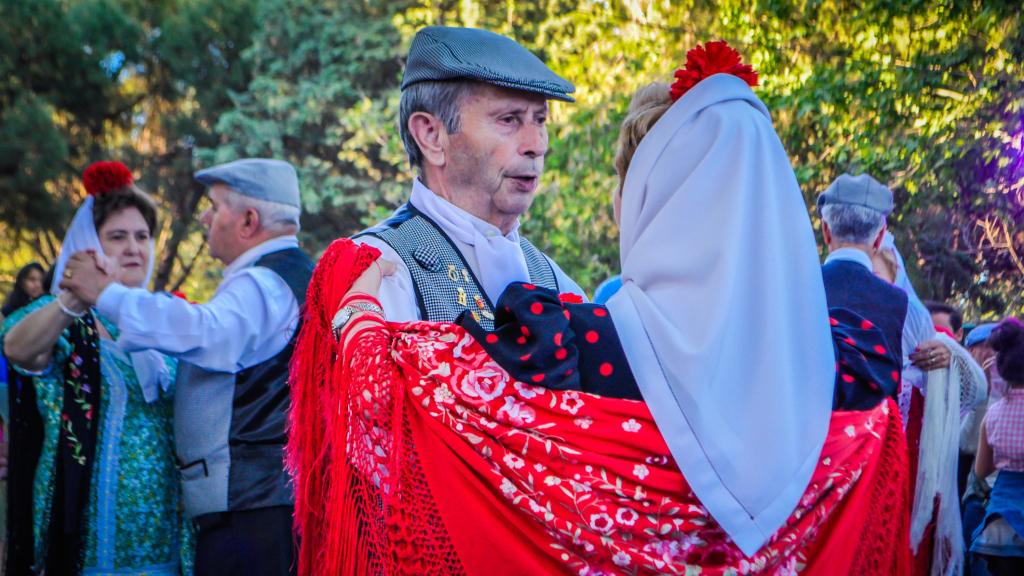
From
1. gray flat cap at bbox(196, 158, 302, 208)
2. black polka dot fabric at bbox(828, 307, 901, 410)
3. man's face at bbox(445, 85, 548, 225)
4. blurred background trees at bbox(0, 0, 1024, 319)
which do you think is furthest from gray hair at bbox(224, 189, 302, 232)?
blurred background trees at bbox(0, 0, 1024, 319)

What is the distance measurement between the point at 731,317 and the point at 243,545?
2667mm

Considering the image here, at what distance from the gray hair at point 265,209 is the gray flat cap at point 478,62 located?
1986mm

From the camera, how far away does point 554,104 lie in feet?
40.0

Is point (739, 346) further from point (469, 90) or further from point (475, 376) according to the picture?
point (469, 90)

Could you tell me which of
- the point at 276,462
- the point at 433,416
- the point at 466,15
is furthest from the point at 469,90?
the point at 466,15

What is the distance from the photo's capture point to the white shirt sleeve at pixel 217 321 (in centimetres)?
389

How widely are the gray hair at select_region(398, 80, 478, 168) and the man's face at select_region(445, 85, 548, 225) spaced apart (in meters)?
0.02

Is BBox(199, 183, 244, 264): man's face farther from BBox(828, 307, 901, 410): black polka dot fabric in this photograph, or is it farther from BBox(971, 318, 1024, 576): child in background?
BBox(971, 318, 1024, 576): child in background

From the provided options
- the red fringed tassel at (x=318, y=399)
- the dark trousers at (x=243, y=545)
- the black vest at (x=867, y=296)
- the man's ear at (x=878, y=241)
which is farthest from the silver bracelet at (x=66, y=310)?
the man's ear at (x=878, y=241)

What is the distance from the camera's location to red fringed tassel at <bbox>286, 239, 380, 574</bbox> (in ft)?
7.77

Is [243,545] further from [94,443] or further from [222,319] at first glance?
[222,319]

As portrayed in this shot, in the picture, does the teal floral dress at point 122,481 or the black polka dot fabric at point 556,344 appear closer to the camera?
the black polka dot fabric at point 556,344

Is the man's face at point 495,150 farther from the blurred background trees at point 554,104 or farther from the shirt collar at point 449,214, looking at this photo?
the blurred background trees at point 554,104

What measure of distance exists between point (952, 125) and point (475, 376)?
627 cm
